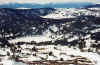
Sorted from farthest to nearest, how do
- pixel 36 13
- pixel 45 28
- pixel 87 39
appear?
pixel 36 13, pixel 45 28, pixel 87 39

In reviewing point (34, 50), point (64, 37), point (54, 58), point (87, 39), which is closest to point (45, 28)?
point (64, 37)

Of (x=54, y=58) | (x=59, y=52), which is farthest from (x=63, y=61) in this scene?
(x=59, y=52)

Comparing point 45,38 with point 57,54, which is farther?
point 45,38

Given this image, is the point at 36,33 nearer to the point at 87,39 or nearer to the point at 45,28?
the point at 45,28

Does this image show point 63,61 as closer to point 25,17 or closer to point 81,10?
point 25,17

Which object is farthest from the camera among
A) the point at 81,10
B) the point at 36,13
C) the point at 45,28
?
the point at 81,10

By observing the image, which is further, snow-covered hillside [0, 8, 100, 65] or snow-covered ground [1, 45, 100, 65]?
snow-covered hillside [0, 8, 100, 65]

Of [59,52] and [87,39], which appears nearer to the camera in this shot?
[59,52]

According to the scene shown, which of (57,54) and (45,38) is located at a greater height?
(57,54)

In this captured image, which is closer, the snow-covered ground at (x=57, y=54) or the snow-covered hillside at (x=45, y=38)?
the snow-covered ground at (x=57, y=54)
